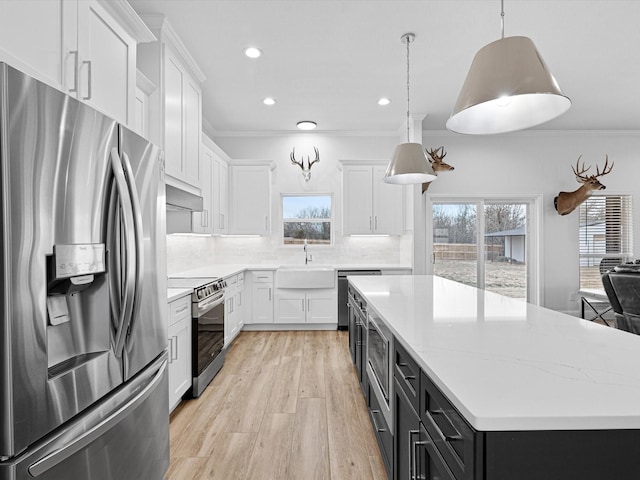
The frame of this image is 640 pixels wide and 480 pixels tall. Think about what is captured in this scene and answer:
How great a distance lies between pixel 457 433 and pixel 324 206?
503 cm

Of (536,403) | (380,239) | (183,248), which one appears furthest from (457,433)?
(380,239)

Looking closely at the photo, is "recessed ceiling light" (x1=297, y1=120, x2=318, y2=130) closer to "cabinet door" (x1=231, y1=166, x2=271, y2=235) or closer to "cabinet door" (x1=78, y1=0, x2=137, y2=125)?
"cabinet door" (x1=231, y1=166, x2=271, y2=235)

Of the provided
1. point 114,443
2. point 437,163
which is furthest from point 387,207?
point 114,443

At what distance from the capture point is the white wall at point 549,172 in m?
5.70

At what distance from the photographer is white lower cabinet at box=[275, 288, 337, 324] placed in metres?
5.13

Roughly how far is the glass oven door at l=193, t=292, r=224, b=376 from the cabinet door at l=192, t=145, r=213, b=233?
37.4 inches

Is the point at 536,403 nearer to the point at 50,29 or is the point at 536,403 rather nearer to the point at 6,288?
the point at 6,288

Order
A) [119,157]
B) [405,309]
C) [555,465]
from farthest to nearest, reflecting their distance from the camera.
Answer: [405,309] → [119,157] → [555,465]

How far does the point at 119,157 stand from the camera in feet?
4.55

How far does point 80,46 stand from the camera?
5.29 ft

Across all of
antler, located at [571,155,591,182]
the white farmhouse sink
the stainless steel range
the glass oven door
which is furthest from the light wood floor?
antler, located at [571,155,591,182]

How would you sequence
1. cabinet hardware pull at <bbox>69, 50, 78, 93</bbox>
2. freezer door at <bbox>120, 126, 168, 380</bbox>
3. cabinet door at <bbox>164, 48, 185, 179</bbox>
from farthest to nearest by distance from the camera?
cabinet door at <bbox>164, 48, 185, 179</bbox>
cabinet hardware pull at <bbox>69, 50, 78, 93</bbox>
freezer door at <bbox>120, 126, 168, 380</bbox>

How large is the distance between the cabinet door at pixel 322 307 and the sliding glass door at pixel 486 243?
169 centimetres

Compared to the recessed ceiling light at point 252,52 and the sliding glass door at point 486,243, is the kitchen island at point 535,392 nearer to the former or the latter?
the recessed ceiling light at point 252,52
